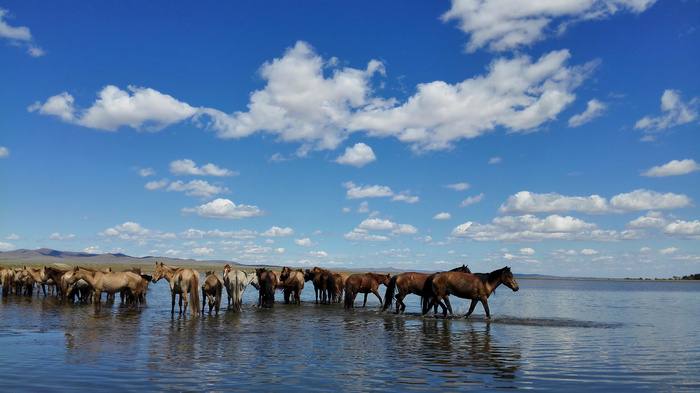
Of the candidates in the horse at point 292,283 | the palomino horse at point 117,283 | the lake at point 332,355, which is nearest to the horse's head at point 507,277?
the lake at point 332,355

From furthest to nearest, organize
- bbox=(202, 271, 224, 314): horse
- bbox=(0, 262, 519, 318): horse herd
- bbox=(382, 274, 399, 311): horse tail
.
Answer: bbox=(382, 274, 399, 311): horse tail < bbox=(202, 271, 224, 314): horse < bbox=(0, 262, 519, 318): horse herd

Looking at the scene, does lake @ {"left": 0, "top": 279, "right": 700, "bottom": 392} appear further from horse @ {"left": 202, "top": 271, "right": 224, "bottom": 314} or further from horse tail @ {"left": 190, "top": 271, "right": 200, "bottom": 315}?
horse @ {"left": 202, "top": 271, "right": 224, "bottom": 314}

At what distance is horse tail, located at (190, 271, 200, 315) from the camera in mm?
21438

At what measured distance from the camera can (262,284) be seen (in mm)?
28906

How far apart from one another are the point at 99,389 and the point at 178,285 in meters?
14.7

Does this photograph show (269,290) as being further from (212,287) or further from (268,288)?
(212,287)

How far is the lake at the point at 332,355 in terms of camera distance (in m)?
9.29

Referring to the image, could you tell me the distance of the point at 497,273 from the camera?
22312 mm

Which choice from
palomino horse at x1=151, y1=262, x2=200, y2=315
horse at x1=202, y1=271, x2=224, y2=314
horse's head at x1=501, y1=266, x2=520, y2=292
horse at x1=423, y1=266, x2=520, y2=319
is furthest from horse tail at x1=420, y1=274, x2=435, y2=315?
palomino horse at x1=151, y1=262, x2=200, y2=315

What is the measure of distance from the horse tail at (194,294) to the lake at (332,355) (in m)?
1.01

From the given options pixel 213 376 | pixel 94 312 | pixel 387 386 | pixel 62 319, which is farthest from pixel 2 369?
pixel 94 312

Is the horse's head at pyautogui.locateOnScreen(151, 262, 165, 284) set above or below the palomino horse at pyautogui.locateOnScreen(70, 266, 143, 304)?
above

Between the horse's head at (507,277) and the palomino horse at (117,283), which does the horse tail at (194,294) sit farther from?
the horse's head at (507,277)

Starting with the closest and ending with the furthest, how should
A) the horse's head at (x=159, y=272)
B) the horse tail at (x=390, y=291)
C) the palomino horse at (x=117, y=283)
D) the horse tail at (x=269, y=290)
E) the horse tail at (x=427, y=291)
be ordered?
the horse tail at (x=427, y=291) → the horse tail at (x=390, y=291) → the palomino horse at (x=117, y=283) → the horse's head at (x=159, y=272) → the horse tail at (x=269, y=290)
